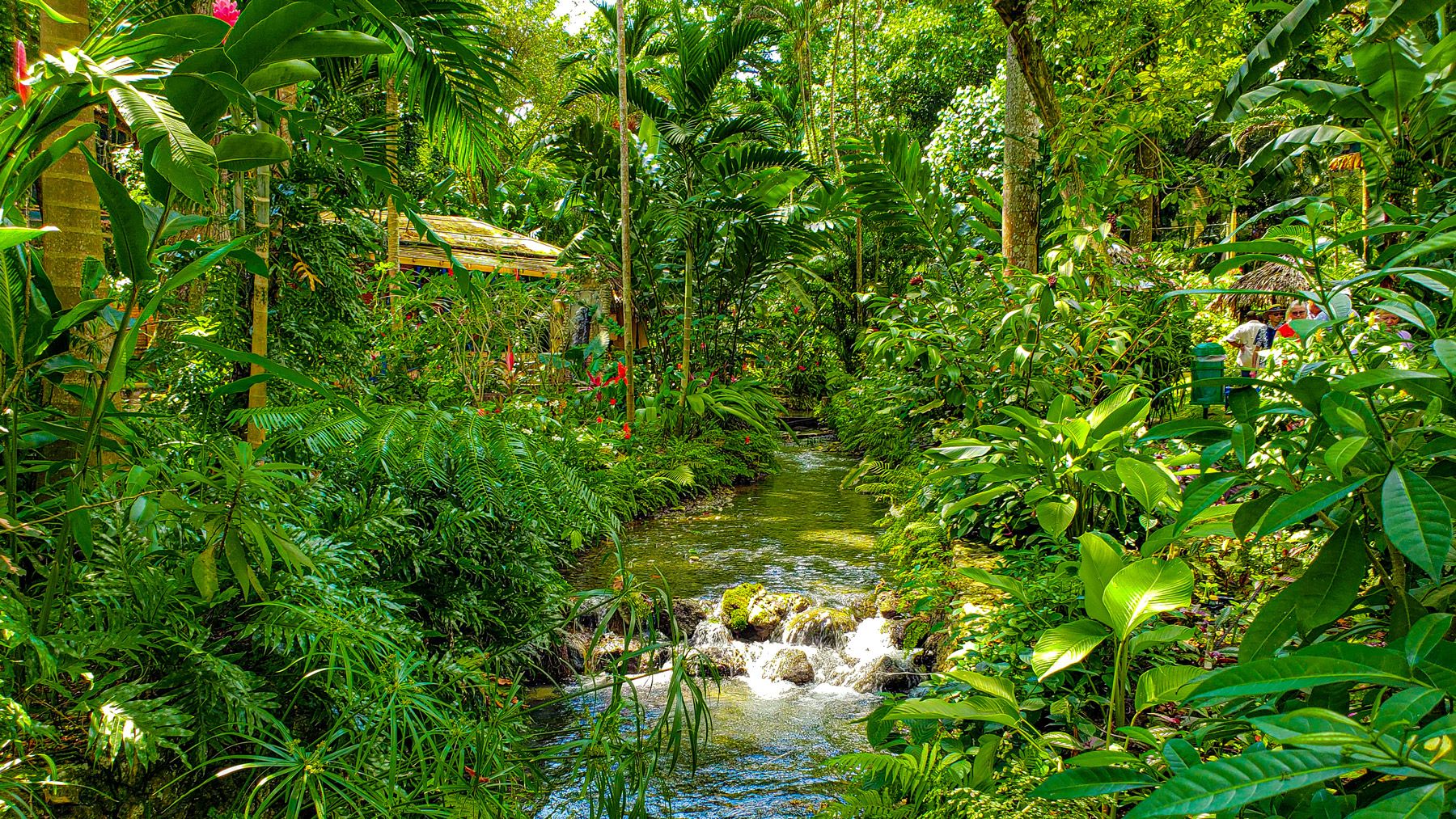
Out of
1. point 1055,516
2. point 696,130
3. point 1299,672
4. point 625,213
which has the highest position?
point 696,130

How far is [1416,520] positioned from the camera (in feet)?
3.67

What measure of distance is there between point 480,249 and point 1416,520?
28.5ft

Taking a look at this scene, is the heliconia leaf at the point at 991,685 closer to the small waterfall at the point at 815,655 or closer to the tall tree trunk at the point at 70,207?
the small waterfall at the point at 815,655

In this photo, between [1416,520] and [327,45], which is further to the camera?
[327,45]

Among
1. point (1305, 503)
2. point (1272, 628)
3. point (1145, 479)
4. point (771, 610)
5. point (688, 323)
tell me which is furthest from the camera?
point (688, 323)

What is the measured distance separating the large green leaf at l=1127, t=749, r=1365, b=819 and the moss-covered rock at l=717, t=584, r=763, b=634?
3.31 m

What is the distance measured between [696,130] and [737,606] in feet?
14.7

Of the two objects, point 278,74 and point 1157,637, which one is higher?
point 278,74

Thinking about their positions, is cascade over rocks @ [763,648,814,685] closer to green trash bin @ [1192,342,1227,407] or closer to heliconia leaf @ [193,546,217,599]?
green trash bin @ [1192,342,1227,407]

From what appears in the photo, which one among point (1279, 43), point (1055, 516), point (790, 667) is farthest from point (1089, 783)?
point (790, 667)

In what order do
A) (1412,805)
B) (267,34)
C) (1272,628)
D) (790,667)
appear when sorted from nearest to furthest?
(1412,805)
(1272,628)
(267,34)
(790,667)

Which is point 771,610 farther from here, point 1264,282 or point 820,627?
point 1264,282

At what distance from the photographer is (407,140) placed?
13.3 feet

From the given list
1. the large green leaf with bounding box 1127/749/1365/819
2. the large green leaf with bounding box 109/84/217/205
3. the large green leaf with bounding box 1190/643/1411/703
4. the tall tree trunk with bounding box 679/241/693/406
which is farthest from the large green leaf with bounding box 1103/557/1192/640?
the tall tree trunk with bounding box 679/241/693/406
